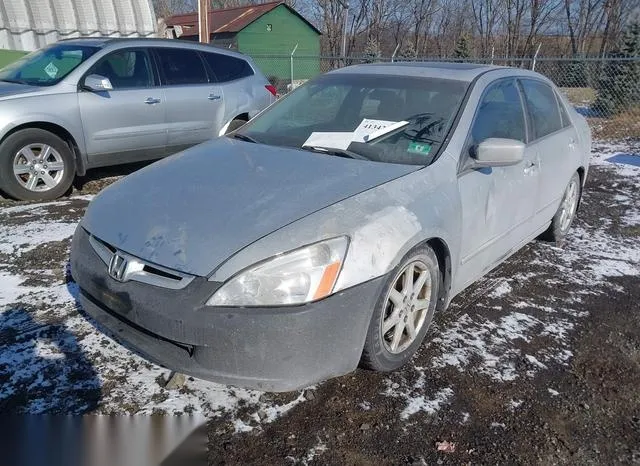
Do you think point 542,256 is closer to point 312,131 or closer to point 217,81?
point 312,131

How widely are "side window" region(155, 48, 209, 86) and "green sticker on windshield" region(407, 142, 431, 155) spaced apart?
4.28 metres

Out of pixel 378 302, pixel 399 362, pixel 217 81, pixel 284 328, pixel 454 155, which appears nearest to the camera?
pixel 284 328

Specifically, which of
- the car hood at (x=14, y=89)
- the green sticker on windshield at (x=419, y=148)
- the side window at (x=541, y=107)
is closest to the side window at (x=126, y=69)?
the car hood at (x=14, y=89)

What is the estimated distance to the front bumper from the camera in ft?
6.92

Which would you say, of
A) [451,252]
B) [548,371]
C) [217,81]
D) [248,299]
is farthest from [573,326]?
[217,81]

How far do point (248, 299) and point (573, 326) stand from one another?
2.30m

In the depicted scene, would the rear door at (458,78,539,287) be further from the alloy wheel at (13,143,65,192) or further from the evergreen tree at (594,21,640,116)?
the evergreen tree at (594,21,640,116)

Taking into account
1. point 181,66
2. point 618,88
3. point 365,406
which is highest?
point 181,66

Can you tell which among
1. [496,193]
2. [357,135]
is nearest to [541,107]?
[496,193]

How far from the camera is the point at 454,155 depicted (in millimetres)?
2982

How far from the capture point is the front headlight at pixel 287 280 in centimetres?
212

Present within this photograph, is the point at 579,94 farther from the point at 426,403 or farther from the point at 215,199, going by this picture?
the point at 215,199

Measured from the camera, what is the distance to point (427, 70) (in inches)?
143

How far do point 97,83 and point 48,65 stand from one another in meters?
0.88
